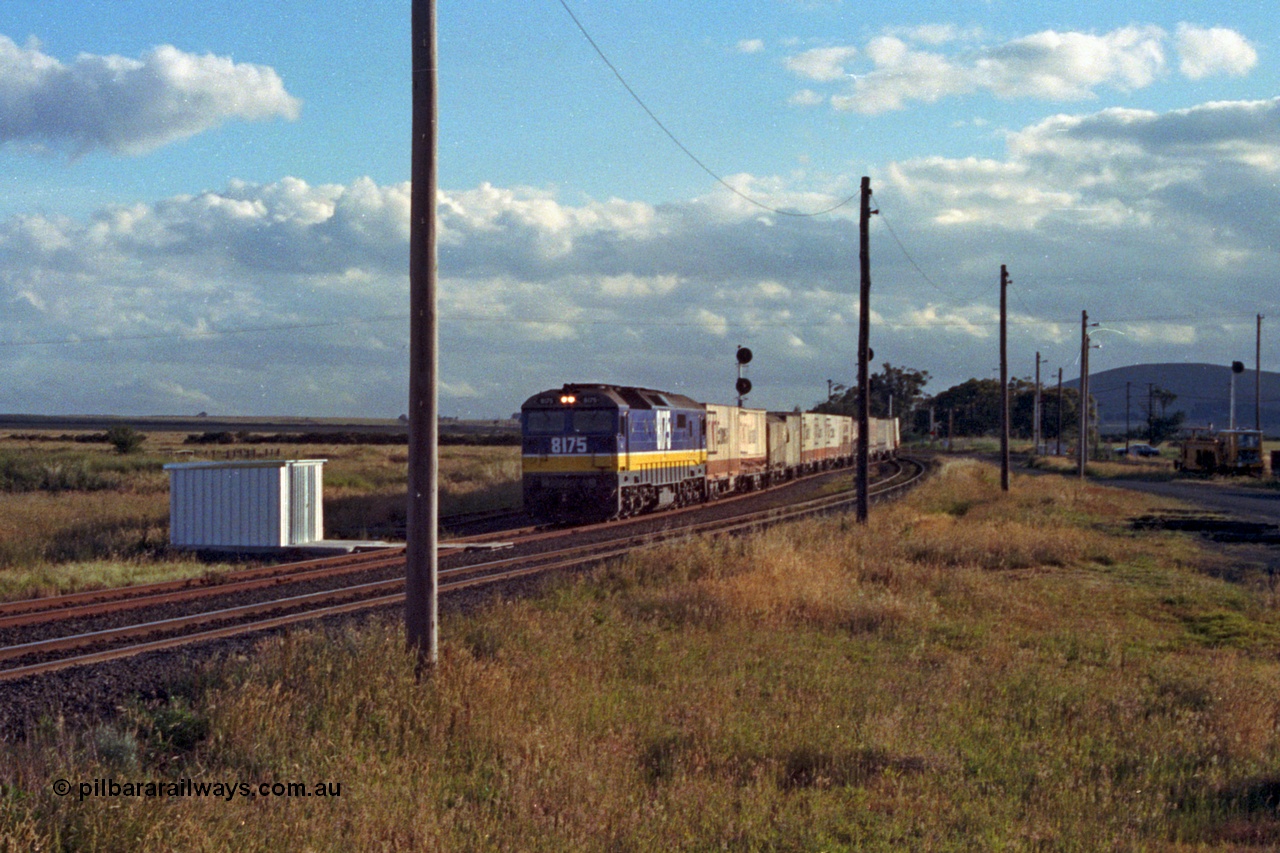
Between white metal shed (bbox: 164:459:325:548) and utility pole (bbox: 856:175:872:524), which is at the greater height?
utility pole (bbox: 856:175:872:524)

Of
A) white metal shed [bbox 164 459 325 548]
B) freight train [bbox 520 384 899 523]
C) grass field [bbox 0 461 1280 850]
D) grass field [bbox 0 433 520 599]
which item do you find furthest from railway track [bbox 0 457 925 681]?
freight train [bbox 520 384 899 523]

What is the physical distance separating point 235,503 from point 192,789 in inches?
617

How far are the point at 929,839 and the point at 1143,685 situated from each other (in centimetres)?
542

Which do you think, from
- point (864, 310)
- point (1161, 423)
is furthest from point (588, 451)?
point (1161, 423)

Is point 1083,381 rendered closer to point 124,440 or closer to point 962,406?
point 124,440

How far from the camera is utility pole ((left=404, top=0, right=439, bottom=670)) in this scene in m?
8.55

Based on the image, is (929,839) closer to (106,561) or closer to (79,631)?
(79,631)

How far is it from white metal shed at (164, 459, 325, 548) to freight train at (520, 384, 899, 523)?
8.00m

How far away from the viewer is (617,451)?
27250mm

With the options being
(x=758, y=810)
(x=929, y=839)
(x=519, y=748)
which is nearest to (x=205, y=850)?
(x=519, y=748)

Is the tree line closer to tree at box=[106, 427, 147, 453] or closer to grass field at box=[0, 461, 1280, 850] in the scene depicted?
tree at box=[106, 427, 147, 453]

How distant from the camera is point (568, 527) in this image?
26.9 meters

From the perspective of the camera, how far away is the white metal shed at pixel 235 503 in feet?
66.9

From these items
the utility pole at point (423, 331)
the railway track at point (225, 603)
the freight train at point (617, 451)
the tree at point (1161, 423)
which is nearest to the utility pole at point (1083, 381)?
the freight train at point (617, 451)
